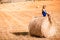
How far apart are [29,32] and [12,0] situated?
1835 mm

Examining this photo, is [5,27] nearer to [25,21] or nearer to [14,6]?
[25,21]

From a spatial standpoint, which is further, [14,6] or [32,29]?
[14,6]

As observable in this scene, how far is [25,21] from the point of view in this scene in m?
1.76

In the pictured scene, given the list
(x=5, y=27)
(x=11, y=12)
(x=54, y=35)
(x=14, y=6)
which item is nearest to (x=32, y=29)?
(x=54, y=35)

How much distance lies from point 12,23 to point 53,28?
1.41ft

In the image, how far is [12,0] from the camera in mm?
3188

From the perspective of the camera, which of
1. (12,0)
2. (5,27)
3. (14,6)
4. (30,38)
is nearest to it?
(30,38)

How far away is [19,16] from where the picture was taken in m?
1.96

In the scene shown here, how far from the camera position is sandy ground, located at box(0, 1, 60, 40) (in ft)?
4.70

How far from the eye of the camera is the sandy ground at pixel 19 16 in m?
1.43

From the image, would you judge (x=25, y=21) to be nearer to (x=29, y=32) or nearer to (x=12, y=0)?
(x=29, y=32)

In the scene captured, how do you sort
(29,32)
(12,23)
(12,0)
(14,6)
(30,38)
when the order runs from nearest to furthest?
(30,38)
(29,32)
(12,23)
(14,6)
(12,0)

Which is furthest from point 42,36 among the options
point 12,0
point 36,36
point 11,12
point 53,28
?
point 12,0

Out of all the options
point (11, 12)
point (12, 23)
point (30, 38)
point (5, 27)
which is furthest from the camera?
point (11, 12)
